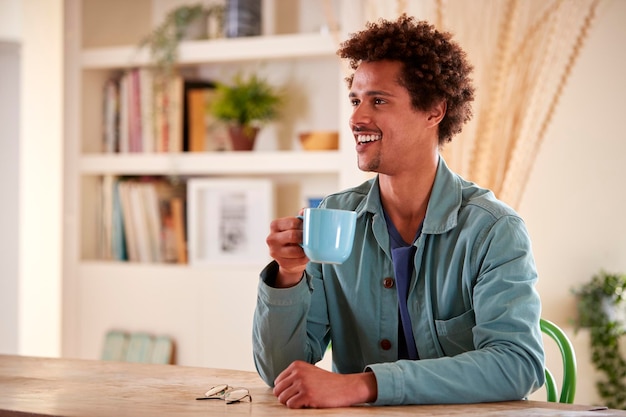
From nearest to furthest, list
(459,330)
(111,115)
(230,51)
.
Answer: (459,330), (230,51), (111,115)

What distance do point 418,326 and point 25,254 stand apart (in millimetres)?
2599

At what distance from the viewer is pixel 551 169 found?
3.04 metres

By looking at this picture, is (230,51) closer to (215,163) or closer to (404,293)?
(215,163)

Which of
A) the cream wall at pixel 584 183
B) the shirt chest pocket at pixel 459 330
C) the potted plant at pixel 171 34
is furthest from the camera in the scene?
the potted plant at pixel 171 34

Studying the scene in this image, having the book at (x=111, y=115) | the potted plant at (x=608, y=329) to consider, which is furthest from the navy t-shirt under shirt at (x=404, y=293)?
the book at (x=111, y=115)

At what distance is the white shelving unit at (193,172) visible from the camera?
130 inches

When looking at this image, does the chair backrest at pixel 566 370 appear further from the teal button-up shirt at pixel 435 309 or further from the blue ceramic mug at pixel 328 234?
the blue ceramic mug at pixel 328 234

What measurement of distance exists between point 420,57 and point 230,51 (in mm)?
1735

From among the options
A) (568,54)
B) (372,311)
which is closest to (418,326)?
(372,311)

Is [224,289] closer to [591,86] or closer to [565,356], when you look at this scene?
[591,86]

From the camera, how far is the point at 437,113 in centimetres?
183

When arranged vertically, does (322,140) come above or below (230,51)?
below

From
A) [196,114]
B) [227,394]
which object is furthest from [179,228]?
[227,394]

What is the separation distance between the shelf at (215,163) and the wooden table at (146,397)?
1.60 meters
